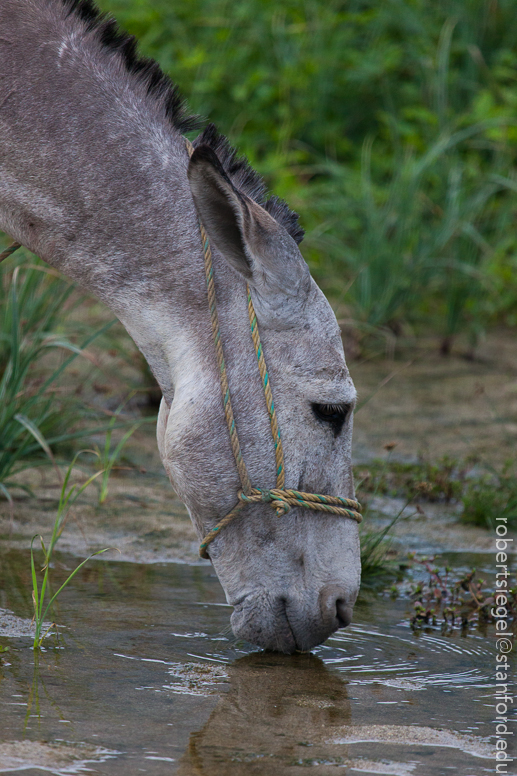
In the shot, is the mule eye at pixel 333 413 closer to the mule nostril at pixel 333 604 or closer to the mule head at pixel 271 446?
the mule head at pixel 271 446

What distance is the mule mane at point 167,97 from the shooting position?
2.77 meters

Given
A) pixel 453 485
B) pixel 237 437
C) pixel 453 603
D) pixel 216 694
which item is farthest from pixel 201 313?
pixel 453 485

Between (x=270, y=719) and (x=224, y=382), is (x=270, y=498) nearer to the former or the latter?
(x=224, y=382)

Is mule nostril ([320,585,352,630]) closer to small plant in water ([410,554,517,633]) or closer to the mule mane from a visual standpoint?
small plant in water ([410,554,517,633])

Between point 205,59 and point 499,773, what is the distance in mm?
6802

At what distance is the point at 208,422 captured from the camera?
101 inches

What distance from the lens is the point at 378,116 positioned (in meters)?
7.96

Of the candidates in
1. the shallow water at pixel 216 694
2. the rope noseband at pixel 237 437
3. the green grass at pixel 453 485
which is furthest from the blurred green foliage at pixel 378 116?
the rope noseband at pixel 237 437

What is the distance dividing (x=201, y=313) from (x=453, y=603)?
1.37m

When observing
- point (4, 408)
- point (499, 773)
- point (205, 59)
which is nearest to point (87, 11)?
point (4, 408)

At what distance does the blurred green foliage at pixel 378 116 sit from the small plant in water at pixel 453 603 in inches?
122

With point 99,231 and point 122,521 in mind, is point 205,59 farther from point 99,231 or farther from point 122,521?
point 99,231

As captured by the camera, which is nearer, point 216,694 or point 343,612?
point 216,694

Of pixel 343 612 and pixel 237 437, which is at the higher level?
pixel 237 437
